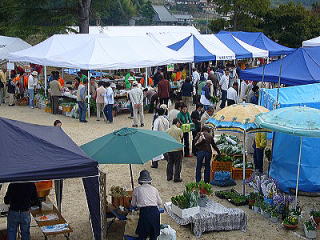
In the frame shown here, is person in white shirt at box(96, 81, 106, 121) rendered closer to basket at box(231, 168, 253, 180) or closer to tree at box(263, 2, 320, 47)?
basket at box(231, 168, 253, 180)

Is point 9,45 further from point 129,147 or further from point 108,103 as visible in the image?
point 129,147

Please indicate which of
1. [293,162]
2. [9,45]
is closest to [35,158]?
[293,162]

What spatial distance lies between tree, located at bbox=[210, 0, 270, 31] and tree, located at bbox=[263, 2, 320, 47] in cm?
94

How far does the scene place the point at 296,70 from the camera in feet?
43.3

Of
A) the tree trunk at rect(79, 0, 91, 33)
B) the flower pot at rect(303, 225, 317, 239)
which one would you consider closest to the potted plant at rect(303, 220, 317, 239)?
the flower pot at rect(303, 225, 317, 239)

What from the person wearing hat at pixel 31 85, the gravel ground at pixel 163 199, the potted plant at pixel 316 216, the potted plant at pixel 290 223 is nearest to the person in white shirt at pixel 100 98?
the gravel ground at pixel 163 199

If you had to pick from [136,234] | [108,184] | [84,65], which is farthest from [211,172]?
[84,65]

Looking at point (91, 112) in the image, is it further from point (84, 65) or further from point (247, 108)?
point (247, 108)

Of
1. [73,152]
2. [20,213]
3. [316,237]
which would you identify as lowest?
[316,237]

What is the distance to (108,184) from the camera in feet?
34.7

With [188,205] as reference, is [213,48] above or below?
above

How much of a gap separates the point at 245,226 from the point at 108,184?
343 cm

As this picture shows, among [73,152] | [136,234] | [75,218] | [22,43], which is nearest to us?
[73,152]

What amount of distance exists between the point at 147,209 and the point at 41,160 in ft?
5.38
